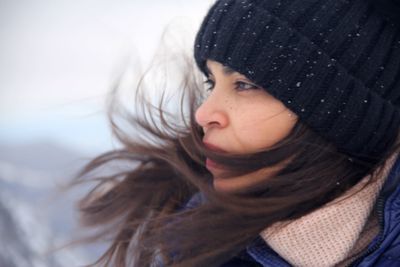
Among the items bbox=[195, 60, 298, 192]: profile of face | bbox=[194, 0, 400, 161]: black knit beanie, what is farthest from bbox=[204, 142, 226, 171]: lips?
bbox=[194, 0, 400, 161]: black knit beanie

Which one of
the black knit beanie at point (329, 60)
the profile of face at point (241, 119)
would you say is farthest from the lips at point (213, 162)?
the black knit beanie at point (329, 60)

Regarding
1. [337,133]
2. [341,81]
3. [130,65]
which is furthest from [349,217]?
[130,65]

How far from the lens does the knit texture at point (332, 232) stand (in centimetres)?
97

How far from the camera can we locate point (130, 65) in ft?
4.47

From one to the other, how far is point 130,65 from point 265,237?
633 millimetres

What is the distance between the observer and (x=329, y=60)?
3.29ft

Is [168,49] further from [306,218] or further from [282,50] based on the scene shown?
[306,218]

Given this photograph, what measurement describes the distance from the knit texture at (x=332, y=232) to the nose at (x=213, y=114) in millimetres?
265

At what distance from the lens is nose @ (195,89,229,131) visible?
105 cm

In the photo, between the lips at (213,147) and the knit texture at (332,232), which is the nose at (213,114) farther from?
the knit texture at (332,232)

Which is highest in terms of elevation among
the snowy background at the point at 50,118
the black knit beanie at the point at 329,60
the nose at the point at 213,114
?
the black knit beanie at the point at 329,60

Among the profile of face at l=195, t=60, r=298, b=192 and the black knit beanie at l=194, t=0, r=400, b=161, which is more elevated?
the black knit beanie at l=194, t=0, r=400, b=161

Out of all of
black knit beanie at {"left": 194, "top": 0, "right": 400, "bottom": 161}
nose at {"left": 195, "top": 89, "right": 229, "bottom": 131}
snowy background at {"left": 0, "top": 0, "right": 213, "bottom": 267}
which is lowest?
snowy background at {"left": 0, "top": 0, "right": 213, "bottom": 267}

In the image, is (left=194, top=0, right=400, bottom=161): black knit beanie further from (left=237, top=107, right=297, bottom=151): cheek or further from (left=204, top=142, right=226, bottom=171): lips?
(left=204, top=142, right=226, bottom=171): lips
